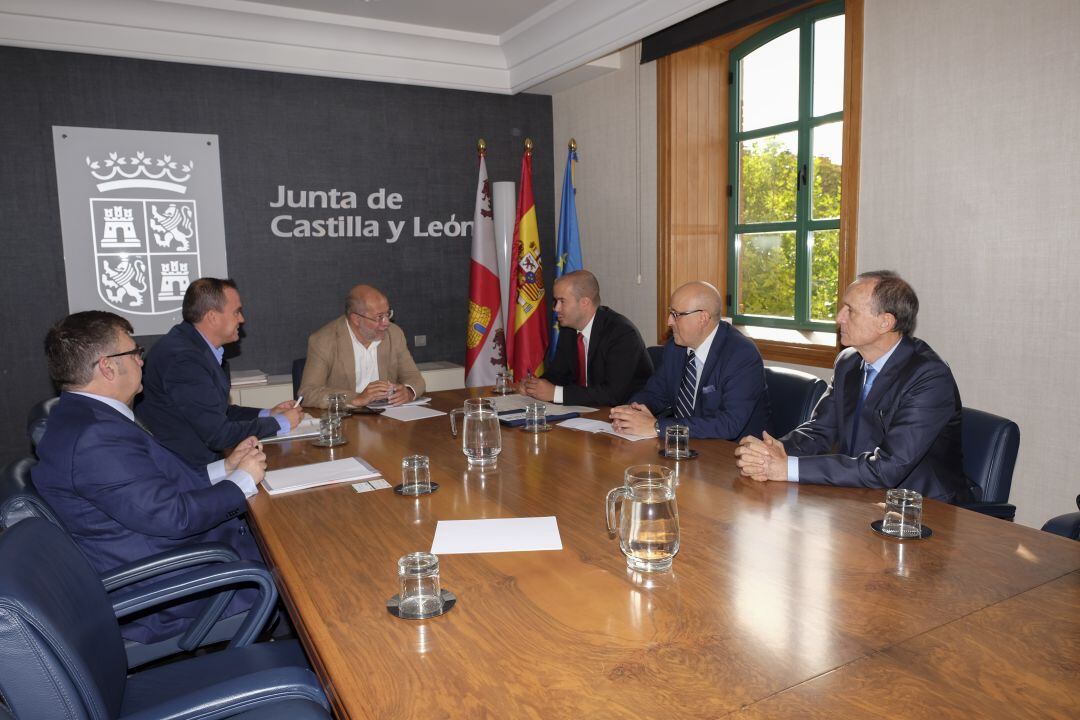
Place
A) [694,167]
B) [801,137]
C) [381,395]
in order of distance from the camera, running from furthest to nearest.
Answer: [694,167], [801,137], [381,395]

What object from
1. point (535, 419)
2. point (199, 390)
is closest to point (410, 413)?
point (535, 419)

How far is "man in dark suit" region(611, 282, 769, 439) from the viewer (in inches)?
104

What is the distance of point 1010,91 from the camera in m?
3.10

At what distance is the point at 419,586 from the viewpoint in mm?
1324

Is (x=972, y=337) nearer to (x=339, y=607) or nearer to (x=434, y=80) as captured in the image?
(x=339, y=607)

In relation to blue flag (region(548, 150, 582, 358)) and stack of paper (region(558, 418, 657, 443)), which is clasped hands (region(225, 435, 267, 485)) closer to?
stack of paper (region(558, 418, 657, 443))

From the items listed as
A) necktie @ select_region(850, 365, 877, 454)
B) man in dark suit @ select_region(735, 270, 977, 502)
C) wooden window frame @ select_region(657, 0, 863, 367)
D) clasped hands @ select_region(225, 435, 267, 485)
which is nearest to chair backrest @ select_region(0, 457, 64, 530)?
clasped hands @ select_region(225, 435, 267, 485)

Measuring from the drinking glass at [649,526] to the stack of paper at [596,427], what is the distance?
1097 millimetres

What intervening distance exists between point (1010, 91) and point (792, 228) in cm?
151

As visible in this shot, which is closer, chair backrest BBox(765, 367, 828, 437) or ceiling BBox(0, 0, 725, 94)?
chair backrest BBox(765, 367, 828, 437)

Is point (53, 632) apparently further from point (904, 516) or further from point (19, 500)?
point (904, 516)

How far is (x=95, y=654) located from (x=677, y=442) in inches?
63.1

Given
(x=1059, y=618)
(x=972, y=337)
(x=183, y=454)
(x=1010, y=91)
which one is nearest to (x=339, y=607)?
(x=1059, y=618)

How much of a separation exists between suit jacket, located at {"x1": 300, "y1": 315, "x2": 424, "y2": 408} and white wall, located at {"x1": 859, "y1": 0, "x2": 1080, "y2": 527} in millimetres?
2510
